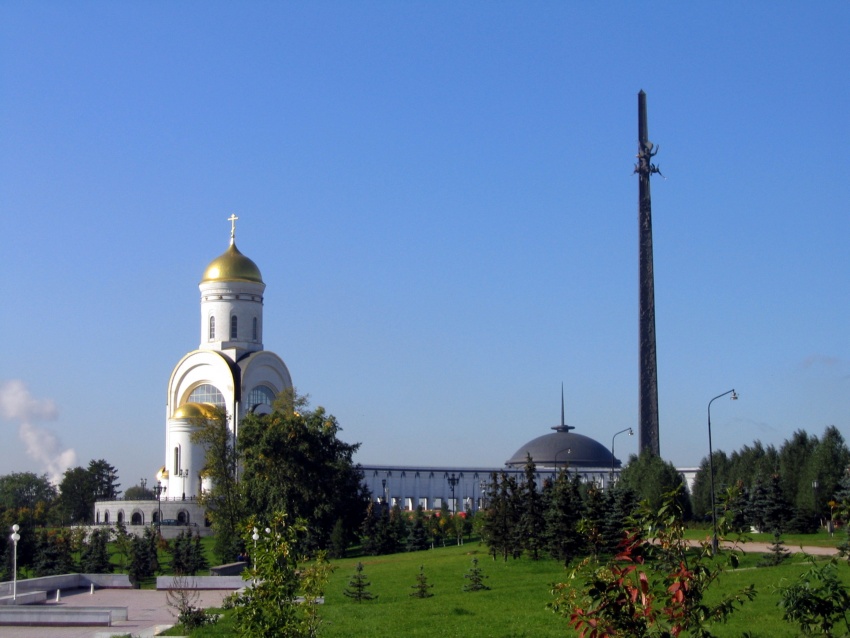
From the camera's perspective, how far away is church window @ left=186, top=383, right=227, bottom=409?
58938 millimetres

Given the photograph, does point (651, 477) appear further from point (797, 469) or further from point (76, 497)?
point (76, 497)

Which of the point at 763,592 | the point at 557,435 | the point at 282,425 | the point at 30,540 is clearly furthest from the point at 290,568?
the point at 557,435

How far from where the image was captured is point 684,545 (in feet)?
25.8

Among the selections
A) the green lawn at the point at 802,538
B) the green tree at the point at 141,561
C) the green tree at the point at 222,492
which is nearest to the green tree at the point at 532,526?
the green lawn at the point at 802,538

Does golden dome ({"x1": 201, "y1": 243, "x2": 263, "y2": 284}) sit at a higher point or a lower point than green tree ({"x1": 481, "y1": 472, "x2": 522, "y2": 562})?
higher

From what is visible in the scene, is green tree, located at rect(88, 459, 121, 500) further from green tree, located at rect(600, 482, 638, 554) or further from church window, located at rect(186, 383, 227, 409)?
green tree, located at rect(600, 482, 638, 554)

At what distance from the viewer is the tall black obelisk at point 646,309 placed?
46.8 metres

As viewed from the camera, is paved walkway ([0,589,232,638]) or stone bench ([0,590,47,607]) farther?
stone bench ([0,590,47,607])

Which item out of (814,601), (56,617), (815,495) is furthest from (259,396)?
(814,601)

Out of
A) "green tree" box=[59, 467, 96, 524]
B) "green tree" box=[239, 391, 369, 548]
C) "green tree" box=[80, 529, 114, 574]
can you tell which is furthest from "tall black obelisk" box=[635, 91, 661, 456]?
"green tree" box=[59, 467, 96, 524]

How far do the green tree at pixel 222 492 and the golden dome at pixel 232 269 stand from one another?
10.8 metres

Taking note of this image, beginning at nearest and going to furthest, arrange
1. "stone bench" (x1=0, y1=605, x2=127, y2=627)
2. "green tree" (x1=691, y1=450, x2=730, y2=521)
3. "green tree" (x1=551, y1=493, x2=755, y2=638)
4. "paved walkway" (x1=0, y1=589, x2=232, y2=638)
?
"green tree" (x1=551, y1=493, x2=755, y2=638), "paved walkway" (x1=0, y1=589, x2=232, y2=638), "stone bench" (x1=0, y1=605, x2=127, y2=627), "green tree" (x1=691, y1=450, x2=730, y2=521)

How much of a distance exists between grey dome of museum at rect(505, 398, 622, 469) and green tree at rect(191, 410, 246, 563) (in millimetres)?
39385

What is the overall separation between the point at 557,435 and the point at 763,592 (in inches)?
2888
